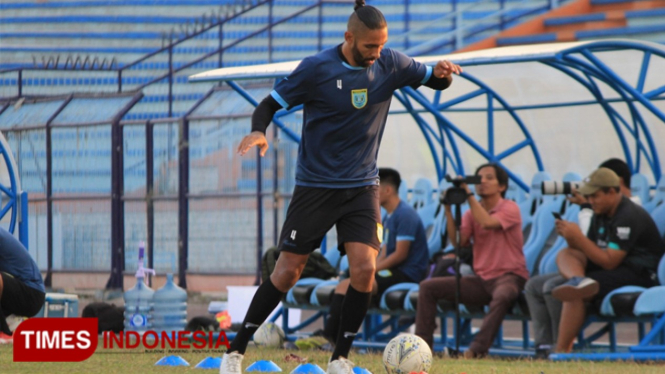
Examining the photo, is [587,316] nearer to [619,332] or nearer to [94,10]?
[619,332]

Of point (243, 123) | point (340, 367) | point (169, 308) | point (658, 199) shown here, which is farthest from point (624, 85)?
point (243, 123)

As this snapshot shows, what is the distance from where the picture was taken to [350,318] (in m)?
6.62

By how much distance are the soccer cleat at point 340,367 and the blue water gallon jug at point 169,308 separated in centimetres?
538

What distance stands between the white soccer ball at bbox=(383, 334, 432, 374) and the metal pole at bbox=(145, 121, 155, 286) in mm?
10393

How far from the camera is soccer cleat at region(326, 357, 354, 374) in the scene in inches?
255

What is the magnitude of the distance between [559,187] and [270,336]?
2833mm

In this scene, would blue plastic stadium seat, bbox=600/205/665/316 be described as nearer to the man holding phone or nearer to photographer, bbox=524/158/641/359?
the man holding phone

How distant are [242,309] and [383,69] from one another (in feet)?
20.8

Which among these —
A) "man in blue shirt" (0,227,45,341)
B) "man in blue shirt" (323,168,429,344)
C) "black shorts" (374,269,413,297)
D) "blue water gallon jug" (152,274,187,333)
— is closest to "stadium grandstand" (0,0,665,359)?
"black shorts" (374,269,413,297)

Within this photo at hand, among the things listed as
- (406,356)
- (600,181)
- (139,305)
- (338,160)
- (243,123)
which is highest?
(243,123)

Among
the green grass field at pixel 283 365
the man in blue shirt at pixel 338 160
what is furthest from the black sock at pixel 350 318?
the green grass field at pixel 283 365

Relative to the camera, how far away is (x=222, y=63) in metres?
20.0

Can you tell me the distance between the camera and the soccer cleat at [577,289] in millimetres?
8734

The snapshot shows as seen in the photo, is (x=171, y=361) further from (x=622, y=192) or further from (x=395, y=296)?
(x=622, y=192)
